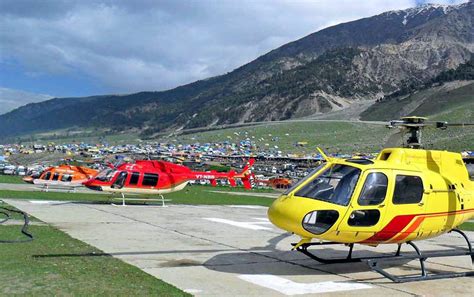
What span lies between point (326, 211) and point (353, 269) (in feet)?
6.95

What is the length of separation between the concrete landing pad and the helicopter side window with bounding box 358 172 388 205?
5.14 ft

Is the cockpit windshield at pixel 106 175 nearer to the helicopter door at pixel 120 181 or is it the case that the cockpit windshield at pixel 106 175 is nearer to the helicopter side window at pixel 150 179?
the helicopter door at pixel 120 181

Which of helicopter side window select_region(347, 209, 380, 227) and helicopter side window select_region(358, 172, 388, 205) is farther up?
helicopter side window select_region(358, 172, 388, 205)

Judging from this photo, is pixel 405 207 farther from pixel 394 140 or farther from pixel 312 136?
pixel 312 136

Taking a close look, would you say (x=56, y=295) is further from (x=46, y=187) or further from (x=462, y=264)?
(x=46, y=187)

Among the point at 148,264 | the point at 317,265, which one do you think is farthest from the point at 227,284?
the point at 317,265

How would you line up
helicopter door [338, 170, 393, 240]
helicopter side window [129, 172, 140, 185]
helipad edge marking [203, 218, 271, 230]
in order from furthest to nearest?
1. helicopter side window [129, 172, 140, 185]
2. helipad edge marking [203, 218, 271, 230]
3. helicopter door [338, 170, 393, 240]

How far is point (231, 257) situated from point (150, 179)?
47.1 feet

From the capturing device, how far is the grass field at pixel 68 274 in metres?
8.16

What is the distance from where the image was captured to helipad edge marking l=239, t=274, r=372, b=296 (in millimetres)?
9008

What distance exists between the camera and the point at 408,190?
34.9 ft

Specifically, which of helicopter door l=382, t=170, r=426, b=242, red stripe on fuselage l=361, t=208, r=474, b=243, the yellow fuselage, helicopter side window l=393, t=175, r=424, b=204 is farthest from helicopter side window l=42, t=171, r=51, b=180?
helicopter side window l=393, t=175, r=424, b=204

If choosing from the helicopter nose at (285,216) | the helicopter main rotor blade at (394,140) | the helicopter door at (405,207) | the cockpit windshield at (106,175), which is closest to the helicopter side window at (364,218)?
the helicopter door at (405,207)

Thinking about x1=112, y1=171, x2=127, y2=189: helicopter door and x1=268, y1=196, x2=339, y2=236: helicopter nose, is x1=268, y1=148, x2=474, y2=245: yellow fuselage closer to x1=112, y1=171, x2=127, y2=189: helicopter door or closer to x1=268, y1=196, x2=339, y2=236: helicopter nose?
x1=268, y1=196, x2=339, y2=236: helicopter nose
